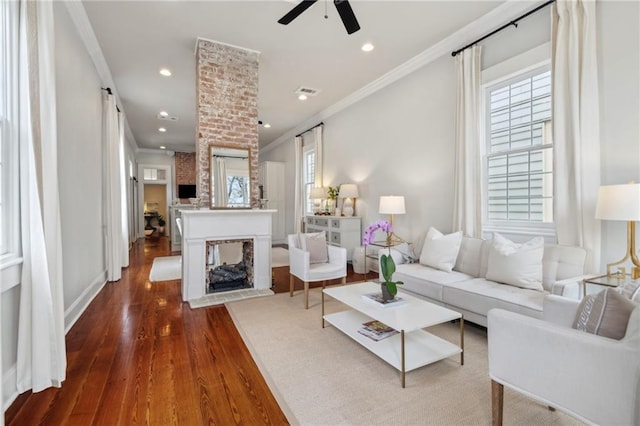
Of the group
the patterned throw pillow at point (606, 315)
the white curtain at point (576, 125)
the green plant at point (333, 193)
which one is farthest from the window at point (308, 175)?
the patterned throw pillow at point (606, 315)

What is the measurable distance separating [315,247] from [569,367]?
2.86 m

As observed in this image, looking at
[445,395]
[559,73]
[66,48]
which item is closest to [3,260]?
[66,48]

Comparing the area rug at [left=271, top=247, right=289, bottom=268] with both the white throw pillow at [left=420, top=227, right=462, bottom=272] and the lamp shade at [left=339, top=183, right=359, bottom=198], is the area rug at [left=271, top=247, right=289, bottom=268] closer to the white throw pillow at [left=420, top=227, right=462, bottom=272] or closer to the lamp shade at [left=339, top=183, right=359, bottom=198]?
the lamp shade at [left=339, top=183, right=359, bottom=198]

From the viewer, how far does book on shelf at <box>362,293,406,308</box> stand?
233cm

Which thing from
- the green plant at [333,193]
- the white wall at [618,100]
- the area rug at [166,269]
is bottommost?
the area rug at [166,269]

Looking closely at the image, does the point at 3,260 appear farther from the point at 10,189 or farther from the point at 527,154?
the point at 527,154

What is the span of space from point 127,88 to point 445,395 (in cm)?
641

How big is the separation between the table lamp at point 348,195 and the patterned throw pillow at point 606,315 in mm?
4535

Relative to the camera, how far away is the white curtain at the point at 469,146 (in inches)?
141

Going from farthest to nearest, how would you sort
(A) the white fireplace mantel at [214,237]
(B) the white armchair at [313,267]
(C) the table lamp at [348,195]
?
(C) the table lamp at [348,195]
(A) the white fireplace mantel at [214,237]
(B) the white armchair at [313,267]

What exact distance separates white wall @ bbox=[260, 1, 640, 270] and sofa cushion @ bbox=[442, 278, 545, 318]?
35.3 inches

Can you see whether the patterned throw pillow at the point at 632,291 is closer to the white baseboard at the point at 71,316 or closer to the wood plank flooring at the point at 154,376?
the wood plank flooring at the point at 154,376

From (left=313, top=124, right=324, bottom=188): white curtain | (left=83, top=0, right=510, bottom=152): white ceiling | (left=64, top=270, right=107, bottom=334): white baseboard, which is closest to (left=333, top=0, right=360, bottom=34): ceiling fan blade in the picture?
(left=83, top=0, right=510, bottom=152): white ceiling

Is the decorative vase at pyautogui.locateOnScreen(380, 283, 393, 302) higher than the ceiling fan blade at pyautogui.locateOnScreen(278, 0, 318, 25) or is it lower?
lower
